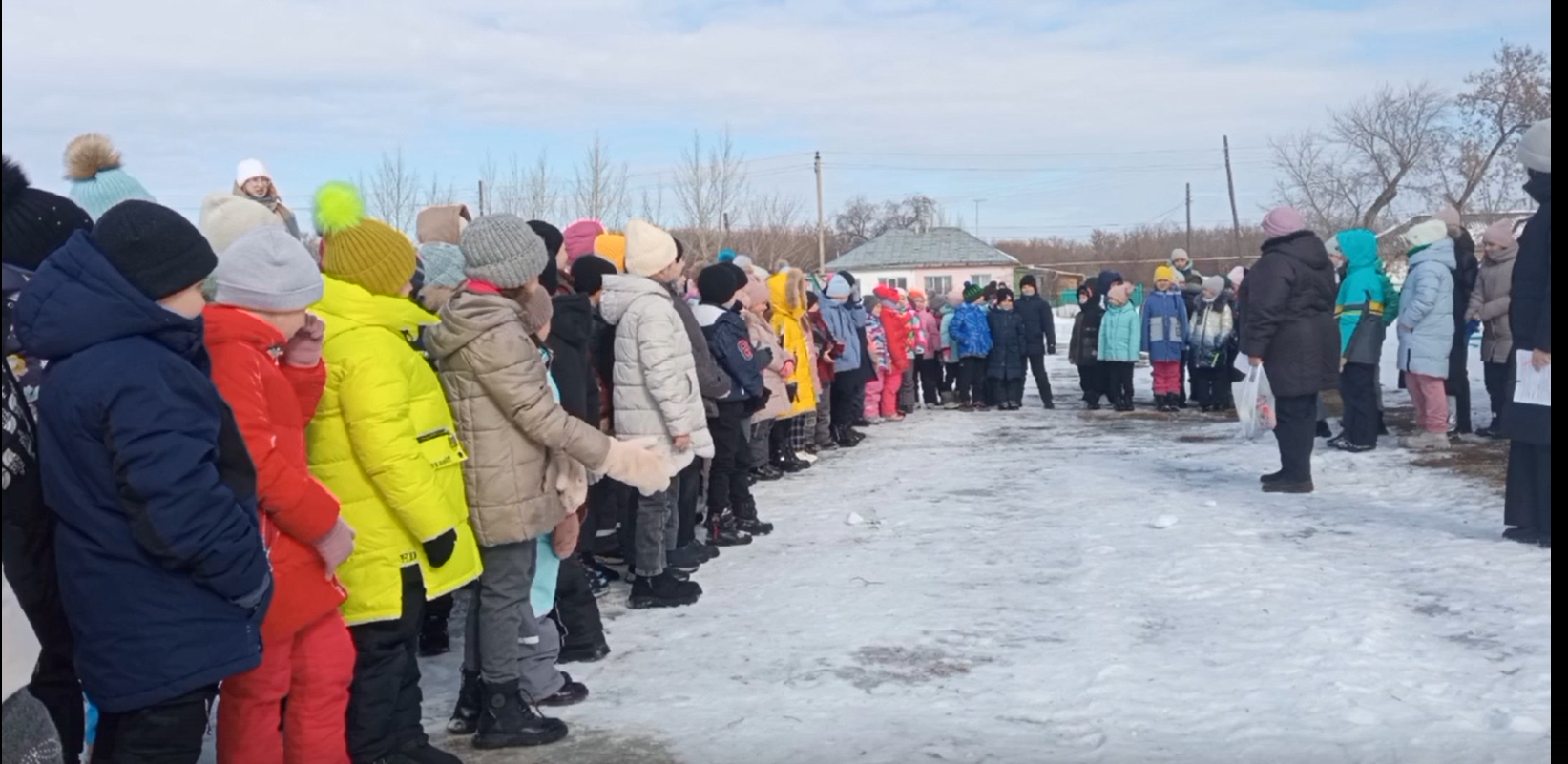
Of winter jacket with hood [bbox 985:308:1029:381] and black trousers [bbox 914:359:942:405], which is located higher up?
winter jacket with hood [bbox 985:308:1029:381]

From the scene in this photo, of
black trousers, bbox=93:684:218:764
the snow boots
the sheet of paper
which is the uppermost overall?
the sheet of paper

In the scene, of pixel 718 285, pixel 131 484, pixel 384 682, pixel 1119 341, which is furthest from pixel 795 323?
pixel 131 484

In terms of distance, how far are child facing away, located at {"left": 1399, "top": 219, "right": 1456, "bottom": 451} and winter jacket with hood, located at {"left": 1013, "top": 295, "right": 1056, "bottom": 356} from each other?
6319 millimetres

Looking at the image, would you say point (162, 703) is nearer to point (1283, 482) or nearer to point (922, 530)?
point (922, 530)

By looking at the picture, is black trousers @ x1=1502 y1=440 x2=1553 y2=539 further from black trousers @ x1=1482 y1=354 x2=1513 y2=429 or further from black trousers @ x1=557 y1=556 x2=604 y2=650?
A: black trousers @ x1=557 y1=556 x2=604 y2=650

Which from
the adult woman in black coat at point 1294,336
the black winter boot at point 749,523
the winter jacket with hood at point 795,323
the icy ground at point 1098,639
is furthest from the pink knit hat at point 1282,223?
the black winter boot at point 749,523

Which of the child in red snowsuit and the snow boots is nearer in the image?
the child in red snowsuit

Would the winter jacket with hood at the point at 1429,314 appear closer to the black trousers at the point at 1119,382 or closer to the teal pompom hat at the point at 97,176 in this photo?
the black trousers at the point at 1119,382

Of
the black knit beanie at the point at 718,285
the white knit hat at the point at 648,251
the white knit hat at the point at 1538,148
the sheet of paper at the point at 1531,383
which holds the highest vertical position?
the white knit hat at the point at 1538,148

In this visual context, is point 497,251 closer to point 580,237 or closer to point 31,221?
point 31,221

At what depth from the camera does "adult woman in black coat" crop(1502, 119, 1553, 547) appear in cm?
690

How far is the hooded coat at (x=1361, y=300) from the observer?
11.1m

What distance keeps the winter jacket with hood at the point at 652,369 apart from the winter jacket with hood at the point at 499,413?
1.64 m

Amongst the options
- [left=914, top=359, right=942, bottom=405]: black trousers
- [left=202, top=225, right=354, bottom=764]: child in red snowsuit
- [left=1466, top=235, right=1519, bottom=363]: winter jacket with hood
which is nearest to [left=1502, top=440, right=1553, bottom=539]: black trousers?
[left=1466, top=235, right=1519, bottom=363]: winter jacket with hood
